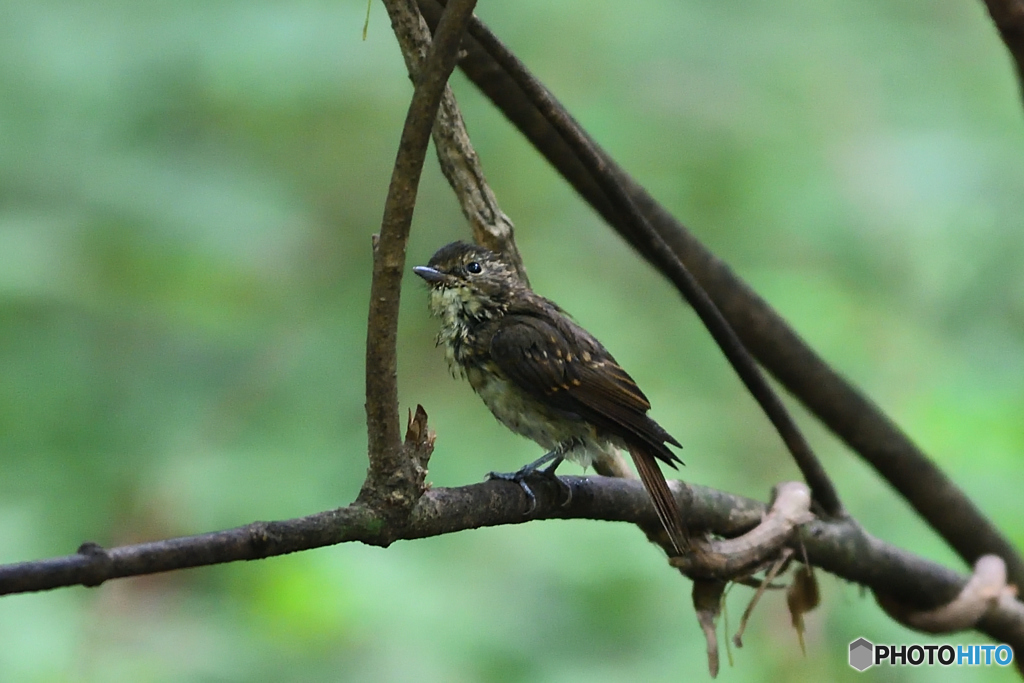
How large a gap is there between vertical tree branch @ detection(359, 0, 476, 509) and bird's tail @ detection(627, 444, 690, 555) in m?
0.82

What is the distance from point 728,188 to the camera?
4949mm

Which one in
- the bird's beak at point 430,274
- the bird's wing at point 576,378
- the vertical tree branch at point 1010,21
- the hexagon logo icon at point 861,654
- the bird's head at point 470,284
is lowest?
the hexagon logo icon at point 861,654

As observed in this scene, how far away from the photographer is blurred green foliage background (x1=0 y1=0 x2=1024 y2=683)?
3389 mm

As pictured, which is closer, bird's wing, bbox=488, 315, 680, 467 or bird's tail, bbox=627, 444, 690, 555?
bird's tail, bbox=627, 444, 690, 555

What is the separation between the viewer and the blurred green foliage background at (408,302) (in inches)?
133

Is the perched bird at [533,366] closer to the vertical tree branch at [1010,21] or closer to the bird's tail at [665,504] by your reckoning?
the bird's tail at [665,504]

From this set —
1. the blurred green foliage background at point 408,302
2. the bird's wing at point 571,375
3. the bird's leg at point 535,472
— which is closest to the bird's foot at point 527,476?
the bird's leg at point 535,472

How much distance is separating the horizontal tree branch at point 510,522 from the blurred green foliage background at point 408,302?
555mm

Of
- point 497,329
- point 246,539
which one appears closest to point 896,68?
point 497,329

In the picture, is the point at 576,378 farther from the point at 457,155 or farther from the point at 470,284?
the point at 457,155

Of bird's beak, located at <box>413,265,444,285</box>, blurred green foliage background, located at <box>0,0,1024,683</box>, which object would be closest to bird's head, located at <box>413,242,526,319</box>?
bird's beak, located at <box>413,265,444,285</box>

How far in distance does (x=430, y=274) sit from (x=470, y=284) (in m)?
0.16

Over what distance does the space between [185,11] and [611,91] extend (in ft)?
6.35

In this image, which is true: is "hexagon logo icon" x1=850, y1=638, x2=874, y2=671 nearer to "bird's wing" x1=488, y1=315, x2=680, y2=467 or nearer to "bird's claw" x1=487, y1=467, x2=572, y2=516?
"bird's wing" x1=488, y1=315, x2=680, y2=467
